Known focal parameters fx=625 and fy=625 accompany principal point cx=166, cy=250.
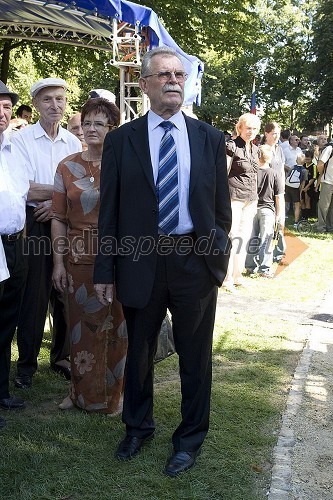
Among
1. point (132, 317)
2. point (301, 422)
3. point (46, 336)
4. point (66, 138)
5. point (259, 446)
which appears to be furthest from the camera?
point (46, 336)

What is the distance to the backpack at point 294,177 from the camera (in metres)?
14.4

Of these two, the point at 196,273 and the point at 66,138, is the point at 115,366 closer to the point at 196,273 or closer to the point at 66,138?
the point at 196,273

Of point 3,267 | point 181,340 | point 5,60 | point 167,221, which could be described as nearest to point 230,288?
point 181,340

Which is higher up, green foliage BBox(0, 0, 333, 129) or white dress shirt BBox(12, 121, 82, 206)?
green foliage BBox(0, 0, 333, 129)

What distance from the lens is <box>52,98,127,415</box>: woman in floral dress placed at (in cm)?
419

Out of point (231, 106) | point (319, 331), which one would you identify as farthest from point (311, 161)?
point (231, 106)

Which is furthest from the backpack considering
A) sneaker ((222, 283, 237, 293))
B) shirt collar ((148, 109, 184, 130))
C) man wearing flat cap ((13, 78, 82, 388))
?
shirt collar ((148, 109, 184, 130))

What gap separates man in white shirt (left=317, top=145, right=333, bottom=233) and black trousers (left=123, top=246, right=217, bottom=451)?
35.8 feet

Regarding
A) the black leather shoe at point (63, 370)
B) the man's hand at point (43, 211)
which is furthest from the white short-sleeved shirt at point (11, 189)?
the black leather shoe at point (63, 370)

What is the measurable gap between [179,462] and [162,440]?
0.39m

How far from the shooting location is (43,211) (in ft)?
15.4

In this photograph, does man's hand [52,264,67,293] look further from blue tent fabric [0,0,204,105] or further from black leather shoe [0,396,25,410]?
blue tent fabric [0,0,204,105]

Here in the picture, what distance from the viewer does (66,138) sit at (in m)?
5.01

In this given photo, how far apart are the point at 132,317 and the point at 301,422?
1533 mm
